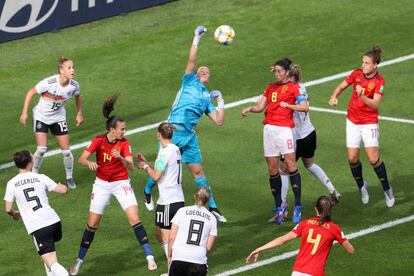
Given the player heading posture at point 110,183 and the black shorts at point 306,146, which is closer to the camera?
the player heading posture at point 110,183

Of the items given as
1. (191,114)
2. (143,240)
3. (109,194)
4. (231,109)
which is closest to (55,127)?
(191,114)

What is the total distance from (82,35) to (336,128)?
953 centimetres

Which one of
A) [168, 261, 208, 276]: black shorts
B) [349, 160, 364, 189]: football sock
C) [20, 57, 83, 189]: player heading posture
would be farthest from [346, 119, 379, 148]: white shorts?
[168, 261, 208, 276]: black shorts

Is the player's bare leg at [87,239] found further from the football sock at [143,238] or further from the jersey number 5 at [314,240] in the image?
the jersey number 5 at [314,240]

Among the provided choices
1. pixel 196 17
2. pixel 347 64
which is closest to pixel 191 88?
pixel 347 64

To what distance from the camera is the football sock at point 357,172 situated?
864 inches

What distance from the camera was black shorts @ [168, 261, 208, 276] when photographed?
54.1 feet

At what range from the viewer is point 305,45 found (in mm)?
32125

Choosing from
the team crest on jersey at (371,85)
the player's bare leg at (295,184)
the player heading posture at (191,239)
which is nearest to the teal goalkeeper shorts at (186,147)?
the player's bare leg at (295,184)

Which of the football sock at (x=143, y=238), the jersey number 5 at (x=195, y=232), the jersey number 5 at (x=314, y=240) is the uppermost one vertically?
the jersey number 5 at (x=195, y=232)

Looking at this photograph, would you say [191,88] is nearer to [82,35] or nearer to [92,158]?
[92,158]

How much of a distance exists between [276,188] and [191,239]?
16.2 ft

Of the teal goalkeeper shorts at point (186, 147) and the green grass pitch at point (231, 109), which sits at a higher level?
the teal goalkeeper shorts at point (186, 147)

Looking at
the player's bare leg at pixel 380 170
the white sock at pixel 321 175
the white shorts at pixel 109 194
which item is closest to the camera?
the white shorts at pixel 109 194
